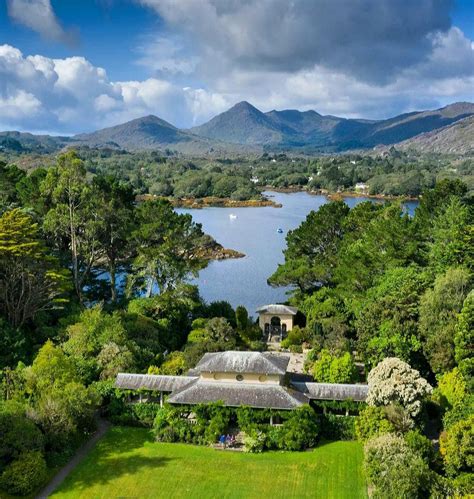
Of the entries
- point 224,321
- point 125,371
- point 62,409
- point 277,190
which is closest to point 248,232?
point 224,321

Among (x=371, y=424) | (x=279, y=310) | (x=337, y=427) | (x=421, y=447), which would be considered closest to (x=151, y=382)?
(x=337, y=427)

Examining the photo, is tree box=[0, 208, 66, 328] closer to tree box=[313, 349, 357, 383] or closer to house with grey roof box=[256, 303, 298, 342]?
house with grey roof box=[256, 303, 298, 342]

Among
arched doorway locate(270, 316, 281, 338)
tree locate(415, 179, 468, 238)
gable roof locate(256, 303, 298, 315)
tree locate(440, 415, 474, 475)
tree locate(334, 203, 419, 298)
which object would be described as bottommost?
arched doorway locate(270, 316, 281, 338)

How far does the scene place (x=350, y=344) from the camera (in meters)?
31.2

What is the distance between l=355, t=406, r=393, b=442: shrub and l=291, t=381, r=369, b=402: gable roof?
1332 mm

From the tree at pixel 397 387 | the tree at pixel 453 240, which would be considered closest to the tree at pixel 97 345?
the tree at pixel 397 387

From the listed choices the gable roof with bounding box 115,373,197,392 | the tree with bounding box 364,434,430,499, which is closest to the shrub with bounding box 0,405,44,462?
the gable roof with bounding box 115,373,197,392

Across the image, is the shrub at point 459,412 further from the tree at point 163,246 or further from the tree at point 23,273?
the tree at point 23,273

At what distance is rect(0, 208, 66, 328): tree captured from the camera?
2900 cm

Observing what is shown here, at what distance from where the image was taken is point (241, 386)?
2320 cm

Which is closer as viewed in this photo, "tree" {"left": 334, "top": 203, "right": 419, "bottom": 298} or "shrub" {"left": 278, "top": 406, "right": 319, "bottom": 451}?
"shrub" {"left": 278, "top": 406, "right": 319, "bottom": 451}

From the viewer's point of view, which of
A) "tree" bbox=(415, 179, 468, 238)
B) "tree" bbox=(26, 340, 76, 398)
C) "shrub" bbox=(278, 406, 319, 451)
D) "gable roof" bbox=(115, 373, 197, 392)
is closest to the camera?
"shrub" bbox=(278, 406, 319, 451)

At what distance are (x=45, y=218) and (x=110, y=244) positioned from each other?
497cm

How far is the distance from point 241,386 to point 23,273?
13684 mm
